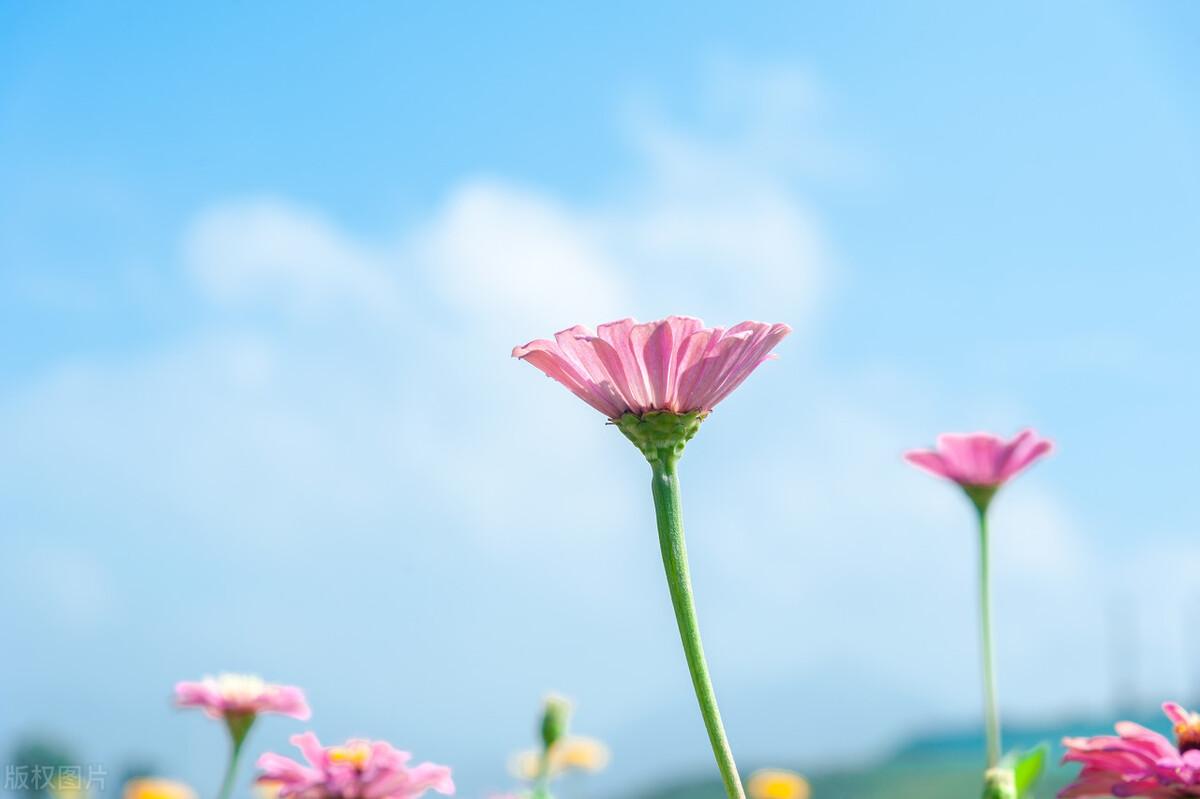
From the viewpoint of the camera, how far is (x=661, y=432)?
3.76 feet

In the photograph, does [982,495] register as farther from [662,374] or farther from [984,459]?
[662,374]

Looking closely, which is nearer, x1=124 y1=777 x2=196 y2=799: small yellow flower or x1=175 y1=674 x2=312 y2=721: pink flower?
x1=175 y1=674 x2=312 y2=721: pink flower

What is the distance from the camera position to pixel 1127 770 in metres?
1.19

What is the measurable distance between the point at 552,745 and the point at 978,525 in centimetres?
129

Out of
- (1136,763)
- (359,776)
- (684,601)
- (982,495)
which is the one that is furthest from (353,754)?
(982,495)

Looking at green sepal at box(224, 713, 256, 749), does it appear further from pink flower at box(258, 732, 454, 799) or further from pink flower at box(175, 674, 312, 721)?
pink flower at box(258, 732, 454, 799)

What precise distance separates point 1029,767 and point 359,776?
0.89 metres

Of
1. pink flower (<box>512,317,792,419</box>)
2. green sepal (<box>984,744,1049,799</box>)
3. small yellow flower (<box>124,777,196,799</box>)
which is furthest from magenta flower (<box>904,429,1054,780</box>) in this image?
small yellow flower (<box>124,777,196,799</box>)

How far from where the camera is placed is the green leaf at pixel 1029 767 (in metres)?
1.55

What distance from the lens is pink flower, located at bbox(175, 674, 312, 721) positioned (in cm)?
166

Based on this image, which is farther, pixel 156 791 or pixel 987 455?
pixel 156 791

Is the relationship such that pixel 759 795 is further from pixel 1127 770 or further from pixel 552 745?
pixel 1127 770

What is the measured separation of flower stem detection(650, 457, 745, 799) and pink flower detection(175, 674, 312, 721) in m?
0.79

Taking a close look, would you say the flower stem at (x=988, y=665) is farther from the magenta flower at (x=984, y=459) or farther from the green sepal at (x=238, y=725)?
the green sepal at (x=238, y=725)
